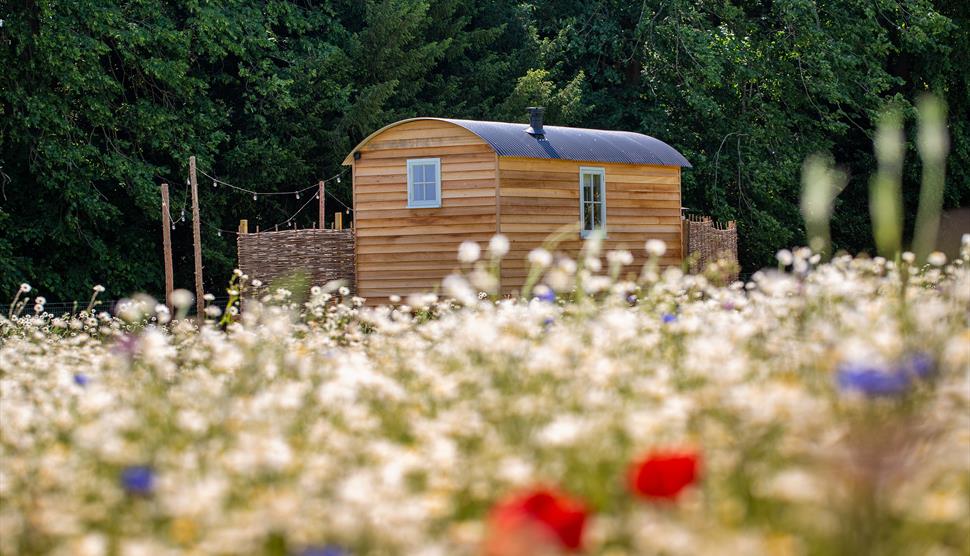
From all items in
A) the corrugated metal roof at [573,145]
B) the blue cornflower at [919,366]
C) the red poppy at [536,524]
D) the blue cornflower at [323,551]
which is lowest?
the blue cornflower at [323,551]

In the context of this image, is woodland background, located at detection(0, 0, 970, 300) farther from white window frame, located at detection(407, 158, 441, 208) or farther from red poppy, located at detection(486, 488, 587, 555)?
red poppy, located at detection(486, 488, 587, 555)

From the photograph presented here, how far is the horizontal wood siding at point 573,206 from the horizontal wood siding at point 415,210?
0.43 metres

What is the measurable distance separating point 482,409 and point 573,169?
16070 mm

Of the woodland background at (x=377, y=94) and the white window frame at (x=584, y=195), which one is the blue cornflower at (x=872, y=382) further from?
the woodland background at (x=377, y=94)

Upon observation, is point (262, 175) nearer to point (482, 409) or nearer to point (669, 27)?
point (669, 27)

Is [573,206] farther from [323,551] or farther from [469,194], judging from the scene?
[323,551]

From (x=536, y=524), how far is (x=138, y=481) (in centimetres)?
133

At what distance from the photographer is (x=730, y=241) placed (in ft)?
81.8

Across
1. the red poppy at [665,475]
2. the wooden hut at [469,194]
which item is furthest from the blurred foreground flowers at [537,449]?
the wooden hut at [469,194]

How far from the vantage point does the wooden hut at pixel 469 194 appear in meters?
19.4

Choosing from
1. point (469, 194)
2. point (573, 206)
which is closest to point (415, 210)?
point (469, 194)

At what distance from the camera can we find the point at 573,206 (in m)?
20.4

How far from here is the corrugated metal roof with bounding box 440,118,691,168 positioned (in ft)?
63.6

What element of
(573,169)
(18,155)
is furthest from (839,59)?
(18,155)
